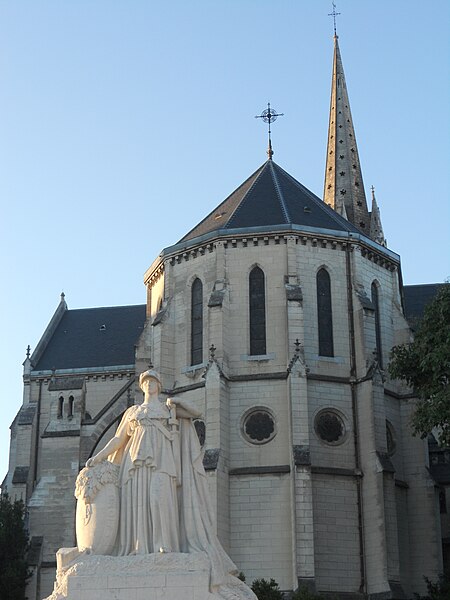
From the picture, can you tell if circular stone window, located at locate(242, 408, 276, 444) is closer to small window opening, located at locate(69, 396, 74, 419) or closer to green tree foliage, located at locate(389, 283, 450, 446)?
green tree foliage, located at locate(389, 283, 450, 446)

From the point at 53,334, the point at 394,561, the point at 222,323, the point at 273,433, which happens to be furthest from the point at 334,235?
the point at 53,334

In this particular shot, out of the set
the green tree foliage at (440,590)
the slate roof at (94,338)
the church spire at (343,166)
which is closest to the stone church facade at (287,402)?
the green tree foliage at (440,590)

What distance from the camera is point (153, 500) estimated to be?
12.7 metres

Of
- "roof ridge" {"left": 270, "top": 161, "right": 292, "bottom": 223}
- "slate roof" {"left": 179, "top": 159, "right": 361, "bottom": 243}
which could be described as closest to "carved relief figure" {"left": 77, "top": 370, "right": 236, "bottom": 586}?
"slate roof" {"left": 179, "top": 159, "right": 361, "bottom": 243}

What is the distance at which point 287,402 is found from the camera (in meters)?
35.3

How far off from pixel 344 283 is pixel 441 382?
39.3 feet

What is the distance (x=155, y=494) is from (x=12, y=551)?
28895 mm

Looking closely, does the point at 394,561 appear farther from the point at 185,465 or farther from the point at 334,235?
the point at 185,465

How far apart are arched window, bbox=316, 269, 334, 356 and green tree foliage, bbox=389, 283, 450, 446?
9.10 meters

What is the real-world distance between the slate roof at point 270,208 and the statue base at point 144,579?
2668 cm

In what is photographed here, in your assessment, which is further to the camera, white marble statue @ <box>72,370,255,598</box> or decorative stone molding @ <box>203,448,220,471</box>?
decorative stone molding @ <box>203,448,220,471</box>

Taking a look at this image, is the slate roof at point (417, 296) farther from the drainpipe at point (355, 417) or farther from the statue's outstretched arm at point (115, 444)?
the statue's outstretched arm at point (115, 444)

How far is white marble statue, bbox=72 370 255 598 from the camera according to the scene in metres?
12.6

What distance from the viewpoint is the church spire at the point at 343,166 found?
63.4m
